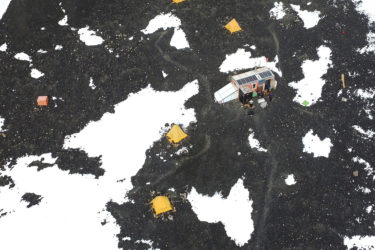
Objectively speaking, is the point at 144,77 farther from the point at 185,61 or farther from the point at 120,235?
the point at 120,235

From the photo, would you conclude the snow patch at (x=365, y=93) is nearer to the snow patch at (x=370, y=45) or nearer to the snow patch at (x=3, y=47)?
the snow patch at (x=370, y=45)

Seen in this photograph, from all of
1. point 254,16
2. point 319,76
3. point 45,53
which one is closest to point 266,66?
point 319,76

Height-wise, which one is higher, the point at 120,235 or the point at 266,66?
the point at 266,66

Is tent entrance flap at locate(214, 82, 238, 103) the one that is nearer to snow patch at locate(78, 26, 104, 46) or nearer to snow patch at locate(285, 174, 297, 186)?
snow patch at locate(285, 174, 297, 186)

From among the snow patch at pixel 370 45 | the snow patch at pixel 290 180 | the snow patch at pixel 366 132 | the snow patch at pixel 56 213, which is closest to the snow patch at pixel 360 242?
the snow patch at pixel 290 180

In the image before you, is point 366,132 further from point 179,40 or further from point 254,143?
point 179,40

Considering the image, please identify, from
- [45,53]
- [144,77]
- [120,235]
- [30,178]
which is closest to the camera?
[120,235]

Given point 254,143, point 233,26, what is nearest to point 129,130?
point 254,143
